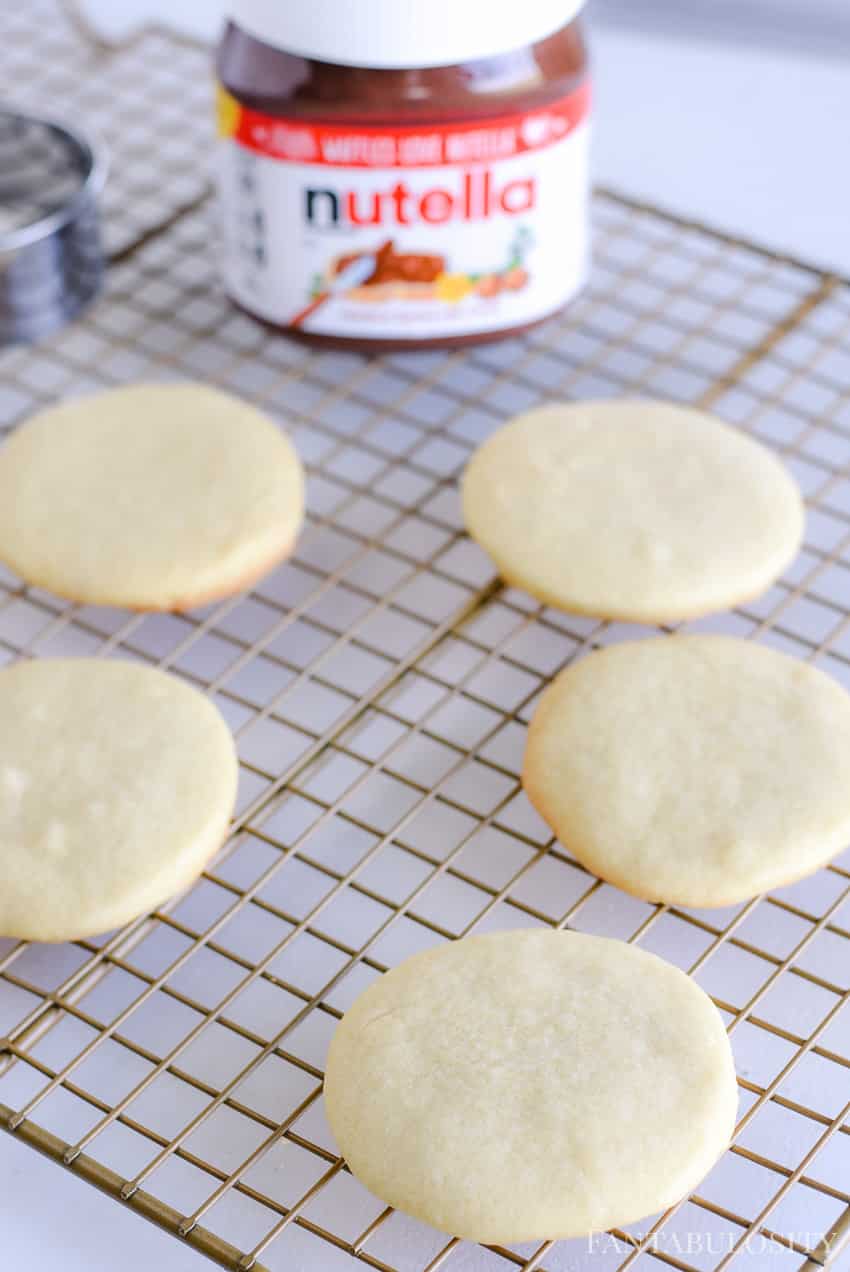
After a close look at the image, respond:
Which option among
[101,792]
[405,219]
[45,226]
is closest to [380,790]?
[101,792]

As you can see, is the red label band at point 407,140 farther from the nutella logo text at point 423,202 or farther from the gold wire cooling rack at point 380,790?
the gold wire cooling rack at point 380,790

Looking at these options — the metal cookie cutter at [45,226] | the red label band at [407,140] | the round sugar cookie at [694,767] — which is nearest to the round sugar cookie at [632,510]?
the round sugar cookie at [694,767]

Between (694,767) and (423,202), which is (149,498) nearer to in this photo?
(423,202)

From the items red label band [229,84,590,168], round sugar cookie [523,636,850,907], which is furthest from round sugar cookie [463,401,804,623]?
red label band [229,84,590,168]

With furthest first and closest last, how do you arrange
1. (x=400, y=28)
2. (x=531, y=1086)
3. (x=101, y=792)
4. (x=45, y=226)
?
(x=45, y=226) < (x=400, y=28) < (x=101, y=792) < (x=531, y=1086)

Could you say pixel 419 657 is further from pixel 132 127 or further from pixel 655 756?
pixel 132 127

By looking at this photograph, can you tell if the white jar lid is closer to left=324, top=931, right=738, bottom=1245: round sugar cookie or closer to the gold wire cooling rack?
the gold wire cooling rack
